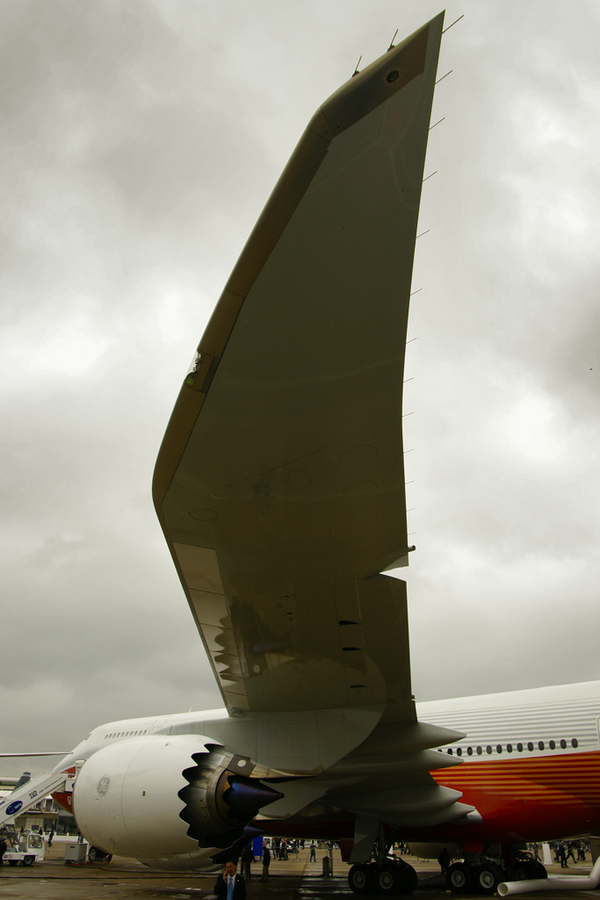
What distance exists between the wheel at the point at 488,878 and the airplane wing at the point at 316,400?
7.52 meters

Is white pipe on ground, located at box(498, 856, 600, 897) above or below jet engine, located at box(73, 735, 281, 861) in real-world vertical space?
below

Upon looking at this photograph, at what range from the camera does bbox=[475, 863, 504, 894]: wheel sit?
10.0m

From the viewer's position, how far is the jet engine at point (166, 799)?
6.37 meters

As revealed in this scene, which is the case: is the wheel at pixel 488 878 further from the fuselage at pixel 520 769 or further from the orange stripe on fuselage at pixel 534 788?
the orange stripe on fuselage at pixel 534 788

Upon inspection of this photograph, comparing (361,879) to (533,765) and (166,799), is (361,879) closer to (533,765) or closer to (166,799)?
(533,765)

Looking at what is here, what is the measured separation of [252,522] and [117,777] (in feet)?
16.2

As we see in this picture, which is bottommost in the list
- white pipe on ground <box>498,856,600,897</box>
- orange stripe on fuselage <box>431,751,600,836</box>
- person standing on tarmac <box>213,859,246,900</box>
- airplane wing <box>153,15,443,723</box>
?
white pipe on ground <box>498,856,600,897</box>

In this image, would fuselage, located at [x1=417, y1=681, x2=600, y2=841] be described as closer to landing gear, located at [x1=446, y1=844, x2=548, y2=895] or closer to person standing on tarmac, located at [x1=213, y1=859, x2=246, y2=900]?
landing gear, located at [x1=446, y1=844, x2=548, y2=895]

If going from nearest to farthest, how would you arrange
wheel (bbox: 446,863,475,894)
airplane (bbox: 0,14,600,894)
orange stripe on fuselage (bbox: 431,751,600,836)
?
airplane (bbox: 0,14,600,894), orange stripe on fuselage (bbox: 431,751,600,836), wheel (bbox: 446,863,475,894)

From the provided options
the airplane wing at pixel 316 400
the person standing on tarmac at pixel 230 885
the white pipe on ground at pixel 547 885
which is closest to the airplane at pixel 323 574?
the airplane wing at pixel 316 400

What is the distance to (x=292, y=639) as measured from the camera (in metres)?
5.89

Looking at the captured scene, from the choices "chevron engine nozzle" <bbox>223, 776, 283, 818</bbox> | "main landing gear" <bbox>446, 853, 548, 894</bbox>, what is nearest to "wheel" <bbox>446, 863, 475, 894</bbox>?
"main landing gear" <bbox>446, 853, 548, 894</bbox>

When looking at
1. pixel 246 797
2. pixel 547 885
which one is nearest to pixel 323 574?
pixel 246 797

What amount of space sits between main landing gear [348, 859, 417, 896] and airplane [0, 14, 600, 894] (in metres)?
0.03
